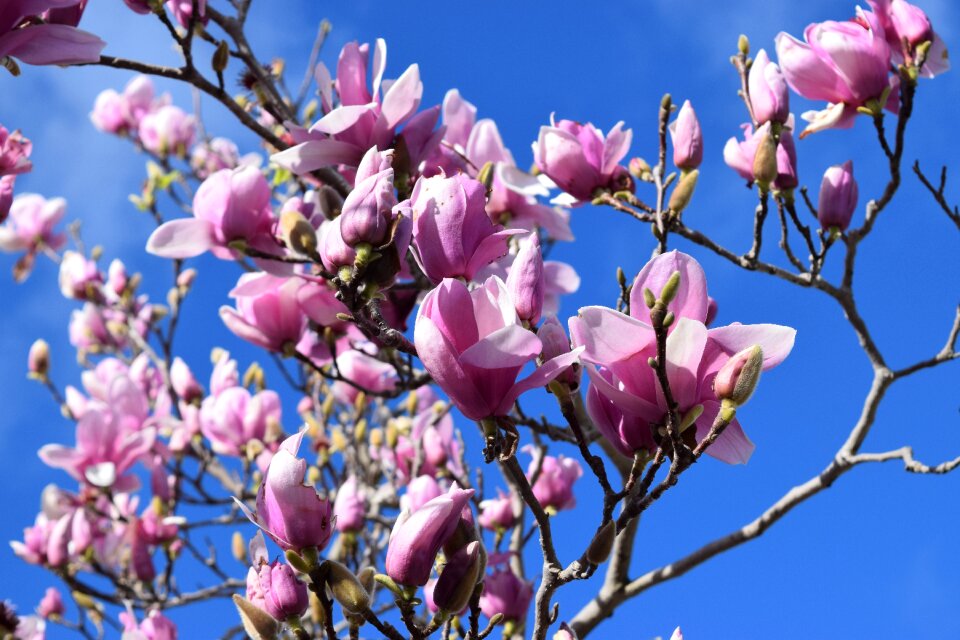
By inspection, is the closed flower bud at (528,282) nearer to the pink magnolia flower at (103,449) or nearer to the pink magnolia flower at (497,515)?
the pink magnolia flower at (497,515)

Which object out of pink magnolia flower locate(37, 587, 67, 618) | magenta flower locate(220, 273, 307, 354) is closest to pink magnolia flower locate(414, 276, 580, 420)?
magenta flower locate(220, 273, 307, 354)

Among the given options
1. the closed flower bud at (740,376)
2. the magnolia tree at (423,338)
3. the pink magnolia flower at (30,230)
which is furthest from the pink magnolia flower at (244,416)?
the pink magnolia flower at (30,230)

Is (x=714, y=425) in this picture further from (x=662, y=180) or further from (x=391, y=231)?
(x=662, y=180)

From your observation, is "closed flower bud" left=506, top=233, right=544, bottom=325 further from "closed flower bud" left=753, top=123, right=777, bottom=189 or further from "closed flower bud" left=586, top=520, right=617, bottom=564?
"closed flower bud" left=753, top=123, right=777, bottom=189

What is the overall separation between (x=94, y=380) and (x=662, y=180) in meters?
3.39

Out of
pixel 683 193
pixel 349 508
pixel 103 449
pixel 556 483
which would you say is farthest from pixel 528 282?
pixel 103 449

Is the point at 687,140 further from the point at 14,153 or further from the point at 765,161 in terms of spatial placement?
the point at 14,153

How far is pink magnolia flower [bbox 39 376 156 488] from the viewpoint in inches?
138

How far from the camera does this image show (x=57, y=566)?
378 centimetres

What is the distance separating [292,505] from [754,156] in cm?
163

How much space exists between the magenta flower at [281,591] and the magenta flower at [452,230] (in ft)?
1.74

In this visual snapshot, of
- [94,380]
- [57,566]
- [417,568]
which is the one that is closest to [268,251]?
[417,568]

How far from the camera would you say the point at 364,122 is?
6.77 feet

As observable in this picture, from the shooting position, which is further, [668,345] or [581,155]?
[581,155]
